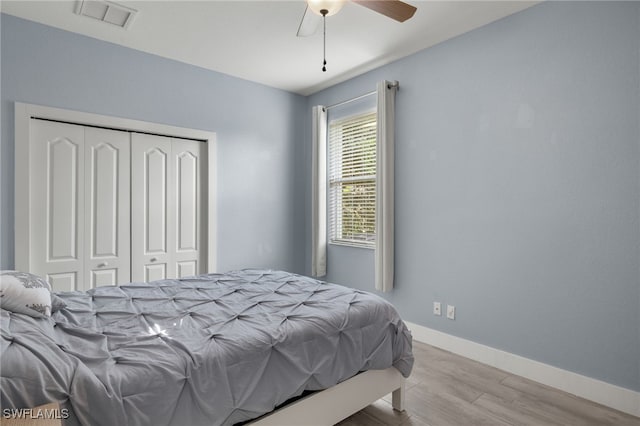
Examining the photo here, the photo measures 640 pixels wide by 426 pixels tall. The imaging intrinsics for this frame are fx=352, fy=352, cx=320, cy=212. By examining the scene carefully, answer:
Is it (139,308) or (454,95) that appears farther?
(454,95)

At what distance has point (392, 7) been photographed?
2.02 metres

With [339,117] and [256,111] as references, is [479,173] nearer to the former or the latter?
[339,117]

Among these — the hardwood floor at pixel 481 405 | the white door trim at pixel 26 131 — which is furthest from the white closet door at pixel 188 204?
the hardwood floor at pixel 481 405

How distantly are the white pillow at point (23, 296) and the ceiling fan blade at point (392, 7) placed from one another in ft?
6.98

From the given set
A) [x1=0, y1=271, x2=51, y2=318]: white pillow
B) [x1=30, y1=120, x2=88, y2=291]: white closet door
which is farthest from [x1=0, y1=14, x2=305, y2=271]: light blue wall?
[x1=0, y1=271, x2=51, y2=318]: white pillow

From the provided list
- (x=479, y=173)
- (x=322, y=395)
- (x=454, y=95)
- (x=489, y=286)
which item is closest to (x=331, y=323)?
(x=322, y=395)

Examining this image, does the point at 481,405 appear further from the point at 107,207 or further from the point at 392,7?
the point at 107,207

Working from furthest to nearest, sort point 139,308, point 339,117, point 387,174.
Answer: point 339,117, point 387,174, point 139,308

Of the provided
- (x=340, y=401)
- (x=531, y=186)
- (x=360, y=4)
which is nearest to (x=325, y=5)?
(x=360, y=4)

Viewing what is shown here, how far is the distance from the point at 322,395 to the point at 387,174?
2.24 m

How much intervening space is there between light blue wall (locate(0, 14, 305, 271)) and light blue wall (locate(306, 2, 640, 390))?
156 cm

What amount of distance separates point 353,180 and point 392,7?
212cm

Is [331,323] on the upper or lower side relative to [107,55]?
Result: lower

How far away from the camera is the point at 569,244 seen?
2408mm
